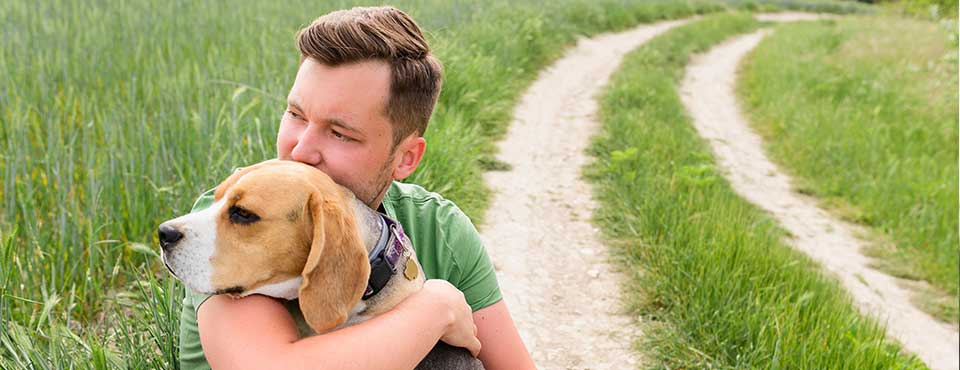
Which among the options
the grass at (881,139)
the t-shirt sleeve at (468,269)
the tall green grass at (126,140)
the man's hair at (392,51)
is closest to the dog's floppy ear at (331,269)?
the man's hair at (392,51)

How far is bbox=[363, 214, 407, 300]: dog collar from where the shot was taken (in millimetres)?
1803

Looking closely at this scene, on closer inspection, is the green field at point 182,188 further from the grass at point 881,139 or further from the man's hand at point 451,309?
the grass at point 881,139

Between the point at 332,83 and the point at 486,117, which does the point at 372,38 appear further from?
the point at 486,117

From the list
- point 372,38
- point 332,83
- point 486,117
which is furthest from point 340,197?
point 486,117

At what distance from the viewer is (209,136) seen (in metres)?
4.08

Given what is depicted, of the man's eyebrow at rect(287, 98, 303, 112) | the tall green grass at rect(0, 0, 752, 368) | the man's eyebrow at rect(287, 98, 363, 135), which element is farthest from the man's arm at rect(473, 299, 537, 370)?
the tall green grass at rect(0, 0, 752, 368)

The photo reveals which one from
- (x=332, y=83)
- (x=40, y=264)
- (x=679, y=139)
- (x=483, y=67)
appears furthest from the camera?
(x=483, y=67)

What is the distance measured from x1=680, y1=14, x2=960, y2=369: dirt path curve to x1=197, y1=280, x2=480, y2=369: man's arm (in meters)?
3.09

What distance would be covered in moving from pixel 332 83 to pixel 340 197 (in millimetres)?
352

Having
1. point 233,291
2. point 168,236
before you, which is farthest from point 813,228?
point 168,236

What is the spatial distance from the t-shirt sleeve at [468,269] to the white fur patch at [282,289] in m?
0.69

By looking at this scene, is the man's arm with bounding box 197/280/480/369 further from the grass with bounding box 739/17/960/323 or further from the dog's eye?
the grass with bounding box 739/17/960/323

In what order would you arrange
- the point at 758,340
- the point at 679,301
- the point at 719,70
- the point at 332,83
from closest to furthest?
the point at 332,83, the point at 758,340, the point at 679,301, the point at 719,70

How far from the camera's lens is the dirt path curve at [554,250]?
3.90 m
